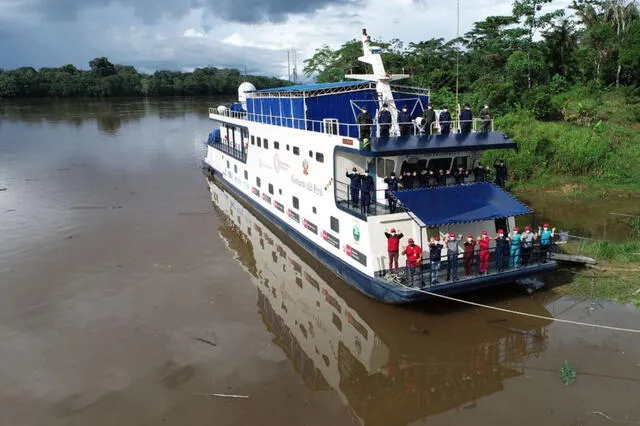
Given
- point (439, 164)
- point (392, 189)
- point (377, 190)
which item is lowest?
point (377, 190)

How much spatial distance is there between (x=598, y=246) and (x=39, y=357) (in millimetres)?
17513

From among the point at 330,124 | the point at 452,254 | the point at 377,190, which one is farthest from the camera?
the point at 330,124

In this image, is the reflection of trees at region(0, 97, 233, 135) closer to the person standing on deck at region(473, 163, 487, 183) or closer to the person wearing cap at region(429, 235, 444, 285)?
the person standing on deck at region(473, 163, 487, 183)

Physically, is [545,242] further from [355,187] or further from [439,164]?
[355,187]

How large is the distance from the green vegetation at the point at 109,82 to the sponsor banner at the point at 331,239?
10969cm

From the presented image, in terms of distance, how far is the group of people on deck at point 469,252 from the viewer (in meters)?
13.2

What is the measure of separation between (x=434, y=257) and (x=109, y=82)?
116 m

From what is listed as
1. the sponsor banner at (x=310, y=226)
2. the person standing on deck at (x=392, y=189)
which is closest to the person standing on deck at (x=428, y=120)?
the person standing on deck at (x=392, y=189)

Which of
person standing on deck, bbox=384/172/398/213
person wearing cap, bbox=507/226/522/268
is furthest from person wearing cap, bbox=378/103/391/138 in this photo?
person wearing cap, bbox=507/226/522/268

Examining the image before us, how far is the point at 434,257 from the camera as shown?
13164 mm

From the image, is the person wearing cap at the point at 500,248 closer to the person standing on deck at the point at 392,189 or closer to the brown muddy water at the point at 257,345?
the brown muddy water at the point at 257,345

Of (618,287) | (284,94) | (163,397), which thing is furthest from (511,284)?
(284,94)

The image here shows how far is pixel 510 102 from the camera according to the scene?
35.7 meters

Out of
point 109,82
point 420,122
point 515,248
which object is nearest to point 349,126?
point 420,122
